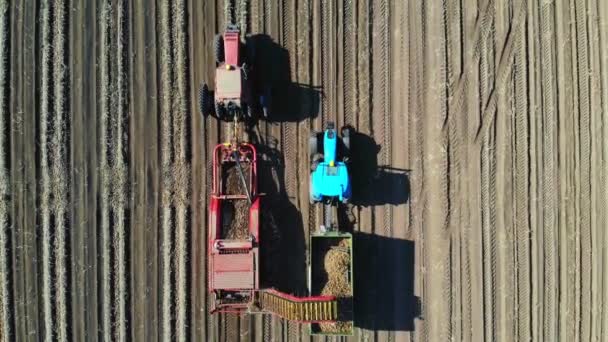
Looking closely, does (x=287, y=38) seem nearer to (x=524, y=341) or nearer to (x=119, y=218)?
(x=119, y=218)

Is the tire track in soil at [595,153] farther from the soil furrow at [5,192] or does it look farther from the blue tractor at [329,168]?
the soil furrow at [5,192]

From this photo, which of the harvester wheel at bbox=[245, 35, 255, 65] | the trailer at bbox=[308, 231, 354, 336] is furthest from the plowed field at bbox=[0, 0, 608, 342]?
the trailer at bbox=[308, 231, 354, 336]

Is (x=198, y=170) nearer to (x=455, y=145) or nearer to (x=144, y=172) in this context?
(x=144, y=172)

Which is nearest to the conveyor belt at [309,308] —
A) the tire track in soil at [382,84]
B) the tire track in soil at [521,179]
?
the tire track in soil at [382,84]

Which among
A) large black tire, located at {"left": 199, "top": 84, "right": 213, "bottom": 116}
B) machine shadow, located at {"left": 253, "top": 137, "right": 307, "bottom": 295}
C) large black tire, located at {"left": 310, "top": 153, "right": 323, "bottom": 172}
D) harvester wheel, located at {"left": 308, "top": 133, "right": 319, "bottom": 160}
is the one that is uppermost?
large black tire, located at {"left": 199, "top": 84, "right": 213, "bottom": 116}

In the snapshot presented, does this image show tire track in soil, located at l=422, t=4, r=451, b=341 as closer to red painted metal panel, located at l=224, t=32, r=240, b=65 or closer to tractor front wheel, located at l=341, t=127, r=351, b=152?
tractor front wheel, located at l=341, t=127, r=351, b=152
